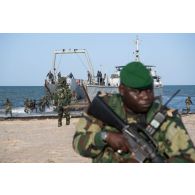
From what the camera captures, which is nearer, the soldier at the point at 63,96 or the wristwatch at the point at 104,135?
the wristwatch at the point at 104,135

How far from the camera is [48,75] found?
15508mm

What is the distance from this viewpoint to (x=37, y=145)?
34.7ft

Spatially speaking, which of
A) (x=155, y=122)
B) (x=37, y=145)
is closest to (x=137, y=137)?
(x=155, y=122)

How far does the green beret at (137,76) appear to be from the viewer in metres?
2.28

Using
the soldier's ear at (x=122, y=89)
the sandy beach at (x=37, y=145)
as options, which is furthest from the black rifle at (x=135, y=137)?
the sandy beach at (x=37, y=145)

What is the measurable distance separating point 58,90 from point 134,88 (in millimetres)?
12469

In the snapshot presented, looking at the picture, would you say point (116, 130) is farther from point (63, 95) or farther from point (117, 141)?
point (63, 95)

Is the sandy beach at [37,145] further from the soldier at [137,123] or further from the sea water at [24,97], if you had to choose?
the soldier at [137,123]

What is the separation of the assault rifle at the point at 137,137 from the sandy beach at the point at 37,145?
4779 millimetres

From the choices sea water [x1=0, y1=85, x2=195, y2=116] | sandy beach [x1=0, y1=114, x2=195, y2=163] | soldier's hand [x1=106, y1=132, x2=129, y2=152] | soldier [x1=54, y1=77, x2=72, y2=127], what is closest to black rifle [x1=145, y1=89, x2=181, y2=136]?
soldier's hand [x1=106, y1=132, x2=129, y2=152]

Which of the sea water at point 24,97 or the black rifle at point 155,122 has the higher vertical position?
the black rifle at point 155,122

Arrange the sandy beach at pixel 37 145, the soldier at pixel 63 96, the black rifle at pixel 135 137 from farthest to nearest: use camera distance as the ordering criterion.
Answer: the soldier at pixel 63 96
the sandy beach at pixel 37 145
the black rifle at pixel 135 137

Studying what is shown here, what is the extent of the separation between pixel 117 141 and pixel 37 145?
849cm
